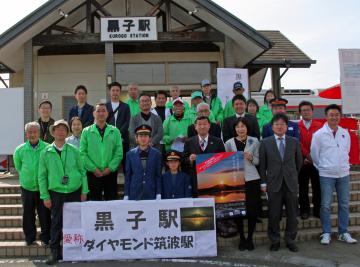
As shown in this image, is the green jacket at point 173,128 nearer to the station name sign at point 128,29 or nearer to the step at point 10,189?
the step at point 10,189

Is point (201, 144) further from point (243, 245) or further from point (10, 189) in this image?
point (10, 189)

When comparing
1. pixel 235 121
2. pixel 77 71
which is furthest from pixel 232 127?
pixel 77 71

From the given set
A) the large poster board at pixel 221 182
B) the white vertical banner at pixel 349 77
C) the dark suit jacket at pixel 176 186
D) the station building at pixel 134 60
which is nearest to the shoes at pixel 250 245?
the large poster board at pixel 221 182

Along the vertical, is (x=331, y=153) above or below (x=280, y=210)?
above

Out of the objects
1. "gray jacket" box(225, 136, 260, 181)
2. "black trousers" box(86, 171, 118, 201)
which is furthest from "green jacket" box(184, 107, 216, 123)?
"black trousers" box(86, 171, 118, 201)

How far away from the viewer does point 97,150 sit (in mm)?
5664

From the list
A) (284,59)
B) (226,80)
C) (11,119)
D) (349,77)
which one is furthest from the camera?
(284,59)

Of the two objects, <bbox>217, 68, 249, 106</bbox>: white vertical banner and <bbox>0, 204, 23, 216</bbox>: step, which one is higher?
<bbox>217, 68, 249, 106</bbox>: white vertical banner

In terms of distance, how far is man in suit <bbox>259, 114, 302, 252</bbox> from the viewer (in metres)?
5.39

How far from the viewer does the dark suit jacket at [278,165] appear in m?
5.38

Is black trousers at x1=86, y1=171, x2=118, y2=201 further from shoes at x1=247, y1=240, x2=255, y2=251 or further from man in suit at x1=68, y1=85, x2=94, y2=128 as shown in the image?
shoes at x1=247, y1=240, x2=255, y2=251

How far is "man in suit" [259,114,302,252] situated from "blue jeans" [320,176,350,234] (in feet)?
2.04

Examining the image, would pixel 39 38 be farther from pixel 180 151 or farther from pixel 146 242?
pixel 146 242

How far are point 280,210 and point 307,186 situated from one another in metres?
1.18
